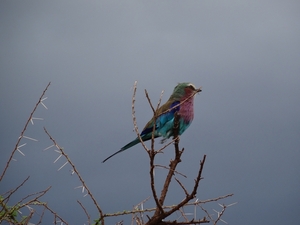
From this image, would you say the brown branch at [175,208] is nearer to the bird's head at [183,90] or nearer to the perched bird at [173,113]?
the perched bird at [173,113]

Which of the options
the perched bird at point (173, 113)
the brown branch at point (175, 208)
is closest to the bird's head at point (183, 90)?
the perched bird at point (173, 113)

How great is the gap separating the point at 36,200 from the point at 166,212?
3.39 ft

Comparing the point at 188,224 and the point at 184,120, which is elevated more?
the point at 184,120

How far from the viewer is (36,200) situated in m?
2.53

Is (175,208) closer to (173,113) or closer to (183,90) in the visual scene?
(173,113)

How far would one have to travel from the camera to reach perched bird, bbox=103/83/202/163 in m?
3.68

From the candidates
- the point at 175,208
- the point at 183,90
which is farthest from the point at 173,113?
the point at 175,208

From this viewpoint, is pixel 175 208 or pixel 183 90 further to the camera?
pixel 183 90

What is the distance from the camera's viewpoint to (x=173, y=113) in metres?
3.90

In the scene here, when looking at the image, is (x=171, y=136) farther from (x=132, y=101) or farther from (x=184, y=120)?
(x=132, y=101)

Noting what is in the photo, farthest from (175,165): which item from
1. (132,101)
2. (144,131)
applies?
(144,131)

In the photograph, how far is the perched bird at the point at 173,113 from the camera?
145 inches

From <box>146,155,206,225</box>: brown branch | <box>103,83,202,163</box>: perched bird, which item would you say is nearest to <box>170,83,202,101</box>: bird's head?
<box>103,83,202,163</box>: perched bird

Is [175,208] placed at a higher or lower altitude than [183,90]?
lower
